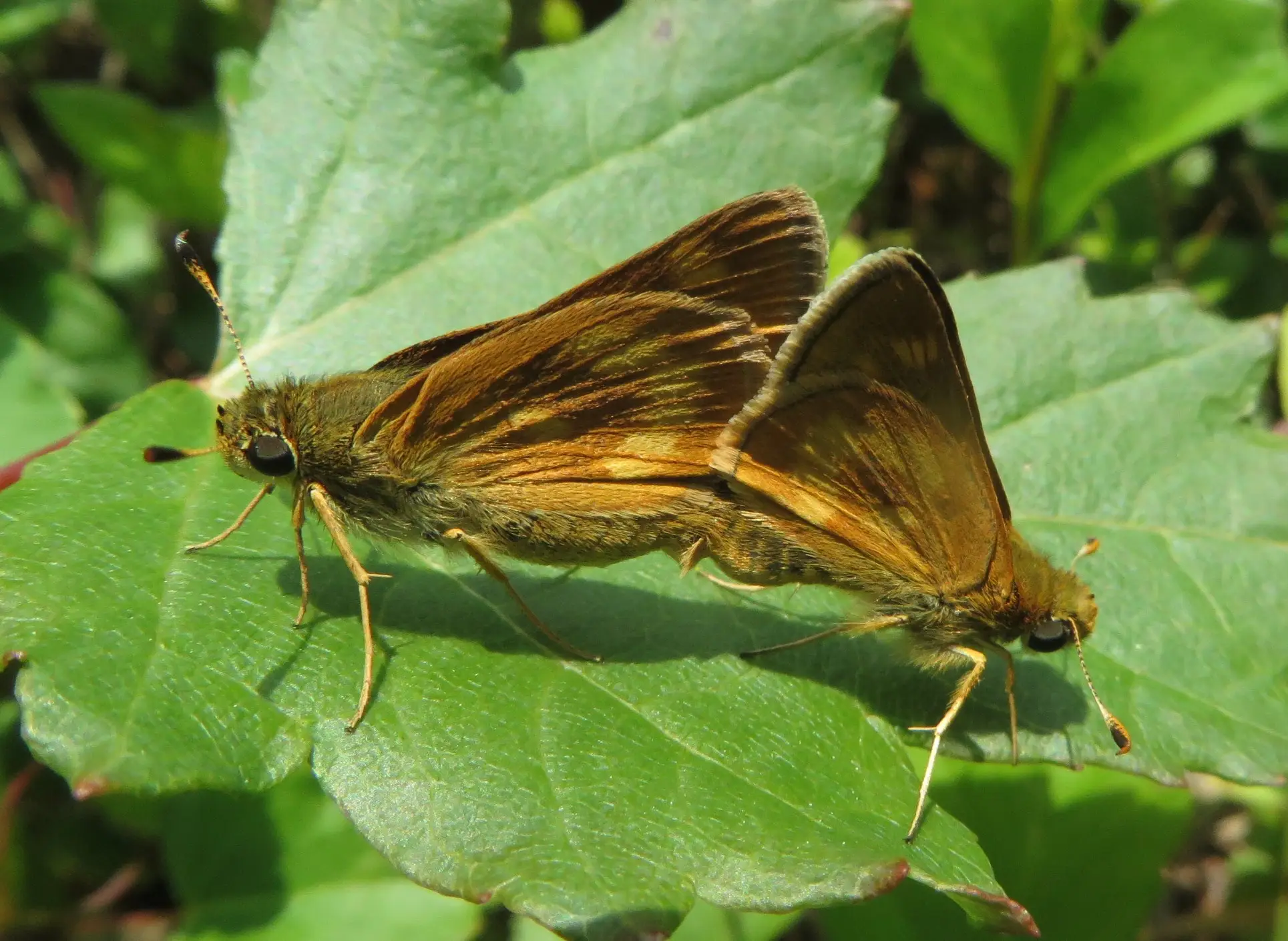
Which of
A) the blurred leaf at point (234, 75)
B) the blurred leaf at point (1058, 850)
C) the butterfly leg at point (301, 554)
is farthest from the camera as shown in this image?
the blurred leaf at point (234, 75)

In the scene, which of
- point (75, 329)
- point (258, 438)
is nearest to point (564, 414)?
point (258, 438)

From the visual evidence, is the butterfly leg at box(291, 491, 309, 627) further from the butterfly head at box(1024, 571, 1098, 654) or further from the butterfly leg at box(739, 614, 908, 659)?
the butterfly head at box(1024, 571, 1098, 654)

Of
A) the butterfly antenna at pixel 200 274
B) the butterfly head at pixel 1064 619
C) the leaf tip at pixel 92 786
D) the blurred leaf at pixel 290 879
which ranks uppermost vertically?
the butterfly antenna at pixel 200 274

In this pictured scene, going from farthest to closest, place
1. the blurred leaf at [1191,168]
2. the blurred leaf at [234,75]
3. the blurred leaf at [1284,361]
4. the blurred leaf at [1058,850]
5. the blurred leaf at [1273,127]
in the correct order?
1. the blurred leaf at [1191,168]
2. the blurred leaf at [1273,127]
3. the blurred leaf at [234,75]
4. the blurred leaf at [1284,361]
5. the blurred leaf at [1058,850]

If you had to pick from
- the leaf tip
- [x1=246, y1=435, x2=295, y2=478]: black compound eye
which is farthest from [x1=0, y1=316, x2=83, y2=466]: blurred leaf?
the leaf tip

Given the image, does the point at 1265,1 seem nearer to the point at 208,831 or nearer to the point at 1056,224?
the point at 1056,224

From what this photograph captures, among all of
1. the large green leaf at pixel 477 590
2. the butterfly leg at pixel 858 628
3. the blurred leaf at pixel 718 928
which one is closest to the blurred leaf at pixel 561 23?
the large green leaf at pixel 477 590

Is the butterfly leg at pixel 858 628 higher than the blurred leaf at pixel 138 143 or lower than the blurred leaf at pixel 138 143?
lower

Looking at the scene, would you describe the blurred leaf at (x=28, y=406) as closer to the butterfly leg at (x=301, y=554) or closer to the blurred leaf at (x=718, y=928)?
the butterfly leg at (x=301, y=554)

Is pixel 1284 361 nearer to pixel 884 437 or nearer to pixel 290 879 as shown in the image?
pixel 884 437
